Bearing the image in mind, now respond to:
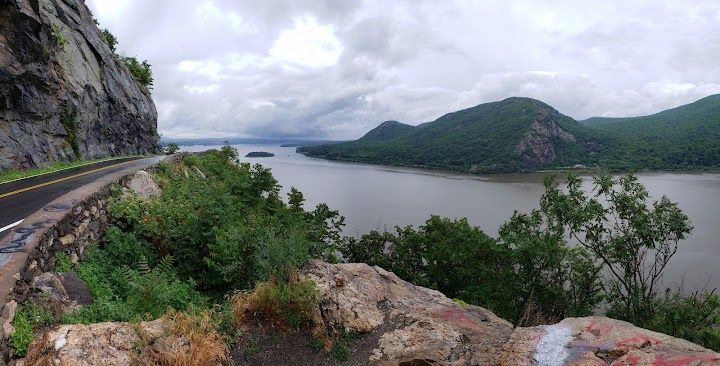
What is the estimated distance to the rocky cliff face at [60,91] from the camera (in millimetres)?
16469

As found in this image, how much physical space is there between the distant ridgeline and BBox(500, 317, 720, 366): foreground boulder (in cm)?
10862

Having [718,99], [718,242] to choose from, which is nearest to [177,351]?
[718,242]

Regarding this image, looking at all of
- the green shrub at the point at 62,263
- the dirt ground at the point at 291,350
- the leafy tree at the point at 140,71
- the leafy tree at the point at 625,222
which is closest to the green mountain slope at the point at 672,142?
the leafy tree at the point at 625,222

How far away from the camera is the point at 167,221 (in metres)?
9.48

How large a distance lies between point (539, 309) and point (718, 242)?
105ft

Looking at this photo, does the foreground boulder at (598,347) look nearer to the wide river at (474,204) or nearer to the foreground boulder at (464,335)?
the foreground boulder at (464,335)

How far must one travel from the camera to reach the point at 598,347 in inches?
259

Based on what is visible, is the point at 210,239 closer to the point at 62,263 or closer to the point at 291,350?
the point at 62,263

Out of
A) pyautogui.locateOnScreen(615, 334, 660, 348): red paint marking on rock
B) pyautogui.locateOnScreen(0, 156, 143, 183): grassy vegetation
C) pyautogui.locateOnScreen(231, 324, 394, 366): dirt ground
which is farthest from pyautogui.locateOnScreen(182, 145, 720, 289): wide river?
pyautogui.locateOnScreen(231, 324, 394, 366): dirt ground

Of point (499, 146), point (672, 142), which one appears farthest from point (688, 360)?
point (672, 142)

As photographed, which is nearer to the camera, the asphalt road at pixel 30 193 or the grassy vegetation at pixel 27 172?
the asphalt road at pixel 30 193

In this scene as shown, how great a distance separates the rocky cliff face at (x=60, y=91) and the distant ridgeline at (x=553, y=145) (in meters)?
98.1

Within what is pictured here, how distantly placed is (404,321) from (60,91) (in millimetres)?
22428

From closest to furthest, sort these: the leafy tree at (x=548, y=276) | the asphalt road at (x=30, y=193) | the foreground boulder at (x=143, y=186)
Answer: the asphalt road at (x=30, y=193), the foreground boulder at (x=143, y=186), the leafy tree at (x=548, y=276)
